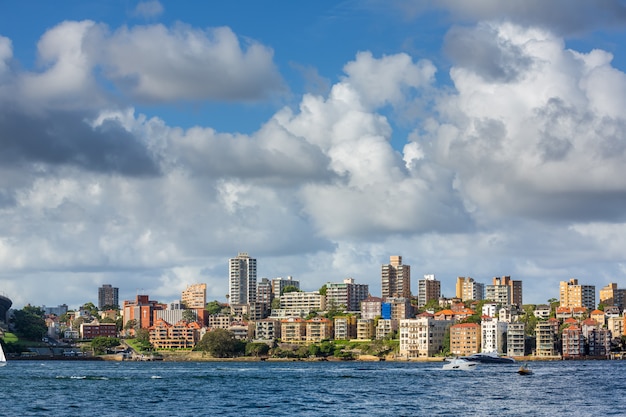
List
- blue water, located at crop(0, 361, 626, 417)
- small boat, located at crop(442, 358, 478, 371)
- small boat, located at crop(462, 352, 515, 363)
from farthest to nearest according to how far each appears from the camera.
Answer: small boat, located at crop(462, 352, 515, 363) → small boat, located at crop(442, 358, 478, 371) → blue water, located at crop(0, 361, 626, 417)

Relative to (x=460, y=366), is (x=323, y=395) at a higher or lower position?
higher

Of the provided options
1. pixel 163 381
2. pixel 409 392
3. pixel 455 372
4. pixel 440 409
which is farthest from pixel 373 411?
pixel 455 372

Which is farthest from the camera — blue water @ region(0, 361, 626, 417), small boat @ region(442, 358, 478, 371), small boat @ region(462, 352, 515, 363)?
small boat @ region(462, 352, 515, 363)

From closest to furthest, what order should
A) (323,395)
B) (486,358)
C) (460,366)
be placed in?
1. (323,395)
2. (460,366)
3. (486,358)

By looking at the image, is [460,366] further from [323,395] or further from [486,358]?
[323,395]

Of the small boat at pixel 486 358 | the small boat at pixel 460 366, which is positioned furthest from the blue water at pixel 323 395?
the small boat at pixel 486 358

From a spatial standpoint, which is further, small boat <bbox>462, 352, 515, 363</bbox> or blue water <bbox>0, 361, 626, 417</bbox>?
small boat <bbox>462, 352, 515, 363</bbox>

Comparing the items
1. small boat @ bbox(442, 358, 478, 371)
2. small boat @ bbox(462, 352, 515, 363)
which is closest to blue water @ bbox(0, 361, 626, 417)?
small boat @ bbox(442, 358, 478, 371)

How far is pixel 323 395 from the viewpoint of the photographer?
3944 inches

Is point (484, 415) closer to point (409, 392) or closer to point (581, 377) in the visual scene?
point (409, 392)

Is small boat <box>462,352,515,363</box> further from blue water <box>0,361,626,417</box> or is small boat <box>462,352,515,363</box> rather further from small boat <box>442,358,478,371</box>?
blue water <box>0,361,626,417</box>

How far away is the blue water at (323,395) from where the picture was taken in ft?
267

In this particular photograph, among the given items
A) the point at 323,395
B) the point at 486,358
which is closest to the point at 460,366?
the point at 486,358

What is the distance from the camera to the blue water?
267 feet
